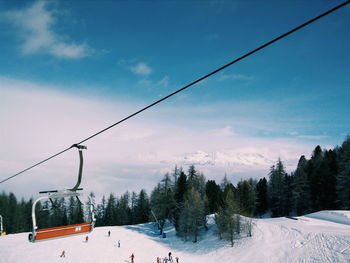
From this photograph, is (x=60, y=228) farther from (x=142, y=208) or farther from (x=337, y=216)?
(x=142, y=208)

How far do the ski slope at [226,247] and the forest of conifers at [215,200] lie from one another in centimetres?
570

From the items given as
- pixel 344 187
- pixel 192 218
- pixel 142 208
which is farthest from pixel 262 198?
pixel 142 208

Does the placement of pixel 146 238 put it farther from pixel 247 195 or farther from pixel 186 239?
pixel 247 195

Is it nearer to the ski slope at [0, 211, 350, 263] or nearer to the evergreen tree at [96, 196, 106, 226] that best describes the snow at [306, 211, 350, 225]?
the ski slope at [0, 211, 350, 263]

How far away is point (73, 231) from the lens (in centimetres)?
959

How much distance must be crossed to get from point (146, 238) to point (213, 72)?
55.0 metres

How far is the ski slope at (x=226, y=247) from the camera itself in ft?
110

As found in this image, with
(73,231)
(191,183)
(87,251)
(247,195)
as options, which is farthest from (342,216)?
(73,231)

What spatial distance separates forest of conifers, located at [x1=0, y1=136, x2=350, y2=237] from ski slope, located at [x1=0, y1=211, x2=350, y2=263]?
570 cm

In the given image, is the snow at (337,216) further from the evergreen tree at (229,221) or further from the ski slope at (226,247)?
the evergreen tree at (229,221)

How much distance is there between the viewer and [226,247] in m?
42.7

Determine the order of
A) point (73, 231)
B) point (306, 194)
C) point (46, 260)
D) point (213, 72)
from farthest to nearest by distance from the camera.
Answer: point (306, 194) → point (46, 260) → point (73, 231) → point (213, 72)

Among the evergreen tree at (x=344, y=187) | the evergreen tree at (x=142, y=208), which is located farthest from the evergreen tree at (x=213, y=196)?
the evergreen tree at (x=142, y=208)

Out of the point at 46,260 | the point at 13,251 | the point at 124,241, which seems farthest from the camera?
the point at 124,241
